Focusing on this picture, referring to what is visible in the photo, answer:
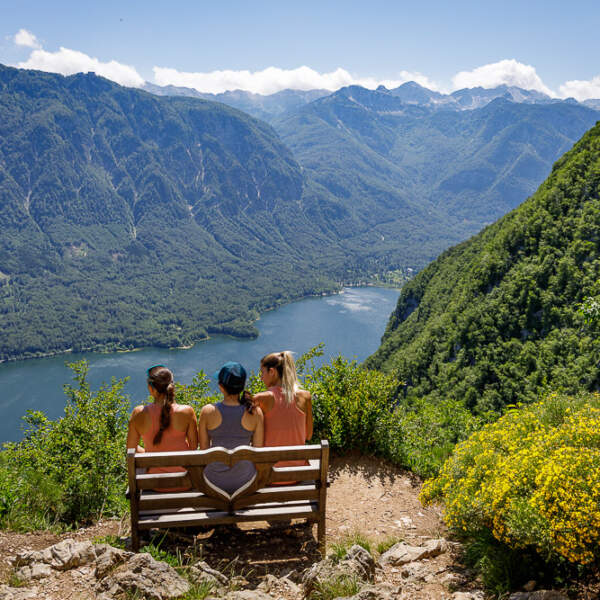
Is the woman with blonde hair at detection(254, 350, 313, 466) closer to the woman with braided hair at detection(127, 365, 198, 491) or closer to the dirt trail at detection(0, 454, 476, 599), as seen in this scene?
the woman with braided hair at detection(127, 365, 198, 491)

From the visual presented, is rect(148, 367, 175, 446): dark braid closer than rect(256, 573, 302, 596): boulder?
No

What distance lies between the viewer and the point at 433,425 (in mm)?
8359

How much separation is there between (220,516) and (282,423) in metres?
1.03

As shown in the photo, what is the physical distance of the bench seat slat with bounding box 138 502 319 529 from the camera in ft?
13.6

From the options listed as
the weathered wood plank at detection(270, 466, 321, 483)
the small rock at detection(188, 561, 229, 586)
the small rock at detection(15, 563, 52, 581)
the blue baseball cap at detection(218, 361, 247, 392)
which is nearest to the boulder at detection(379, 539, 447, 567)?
the weathered wood plank at detection(270, 466, 321, 483)

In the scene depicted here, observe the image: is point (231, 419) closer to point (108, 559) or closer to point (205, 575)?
point (205, 575)

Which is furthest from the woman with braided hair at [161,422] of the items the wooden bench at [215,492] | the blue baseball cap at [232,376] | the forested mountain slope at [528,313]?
the forested mountain slope at [528,313]

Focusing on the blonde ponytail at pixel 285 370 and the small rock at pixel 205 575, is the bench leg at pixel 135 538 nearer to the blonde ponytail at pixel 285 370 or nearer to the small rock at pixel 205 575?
the small rock at pixel 205 575

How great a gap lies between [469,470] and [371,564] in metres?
1.25

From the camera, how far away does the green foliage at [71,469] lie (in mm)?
5089

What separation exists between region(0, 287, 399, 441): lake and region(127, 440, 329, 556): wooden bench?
7768 cm

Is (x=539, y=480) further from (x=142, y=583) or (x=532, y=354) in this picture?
(x=532, y=354)

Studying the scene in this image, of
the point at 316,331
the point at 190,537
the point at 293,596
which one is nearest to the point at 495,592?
the point at 293,596

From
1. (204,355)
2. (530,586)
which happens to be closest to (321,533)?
(530,586)
